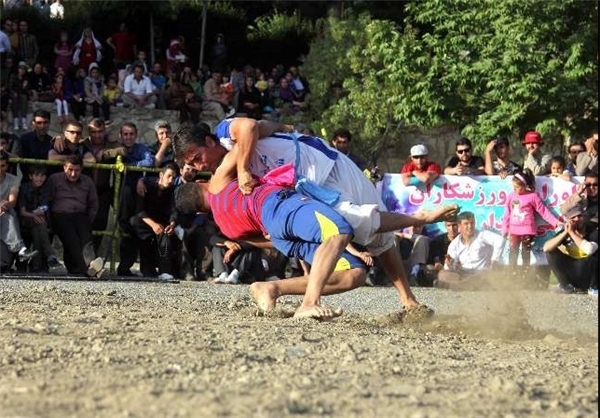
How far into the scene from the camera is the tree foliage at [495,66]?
906 inches

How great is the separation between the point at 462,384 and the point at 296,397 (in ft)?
3.32

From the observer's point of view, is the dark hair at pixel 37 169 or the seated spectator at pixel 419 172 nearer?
the dark hair at pixel 37 169

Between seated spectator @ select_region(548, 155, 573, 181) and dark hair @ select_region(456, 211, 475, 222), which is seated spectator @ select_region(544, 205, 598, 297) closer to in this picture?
dark hair @ select_region(456, 211, 475, 222)

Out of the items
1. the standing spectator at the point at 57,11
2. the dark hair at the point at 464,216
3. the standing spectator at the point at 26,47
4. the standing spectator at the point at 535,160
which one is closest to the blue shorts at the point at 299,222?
the dark hair at the point at 464,216

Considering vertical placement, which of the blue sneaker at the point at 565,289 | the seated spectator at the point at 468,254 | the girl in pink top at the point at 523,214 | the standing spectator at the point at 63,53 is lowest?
the blue sneaker at the point at 565,289

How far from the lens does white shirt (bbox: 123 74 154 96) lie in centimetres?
2573

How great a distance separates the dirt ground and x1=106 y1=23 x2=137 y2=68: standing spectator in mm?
17910

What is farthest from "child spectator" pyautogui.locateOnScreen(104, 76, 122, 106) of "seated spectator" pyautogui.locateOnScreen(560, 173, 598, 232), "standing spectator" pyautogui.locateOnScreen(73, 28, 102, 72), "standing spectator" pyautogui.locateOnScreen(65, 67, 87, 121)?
"seated spectator" pyautogui.locateOnScreen(560, 173, 598, 232)

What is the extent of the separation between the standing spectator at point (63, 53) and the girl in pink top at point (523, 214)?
13.2 metres

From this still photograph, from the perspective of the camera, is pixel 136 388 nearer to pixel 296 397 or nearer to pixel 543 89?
pixel 296 397

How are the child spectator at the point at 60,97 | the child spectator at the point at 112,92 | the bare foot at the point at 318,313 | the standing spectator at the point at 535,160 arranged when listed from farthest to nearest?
the child spectator at the point at 112,92, the child spectator at the point at 60,97, the standing spectator at the point at 535,160, the bare foot at the point at 318,313

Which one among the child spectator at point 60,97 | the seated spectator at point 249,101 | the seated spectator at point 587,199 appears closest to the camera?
the seated spectator at point 587,199

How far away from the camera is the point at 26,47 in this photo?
25859 millimetres

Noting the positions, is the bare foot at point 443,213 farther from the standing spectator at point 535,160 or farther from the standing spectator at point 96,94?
the standing spectator at point 96,94
